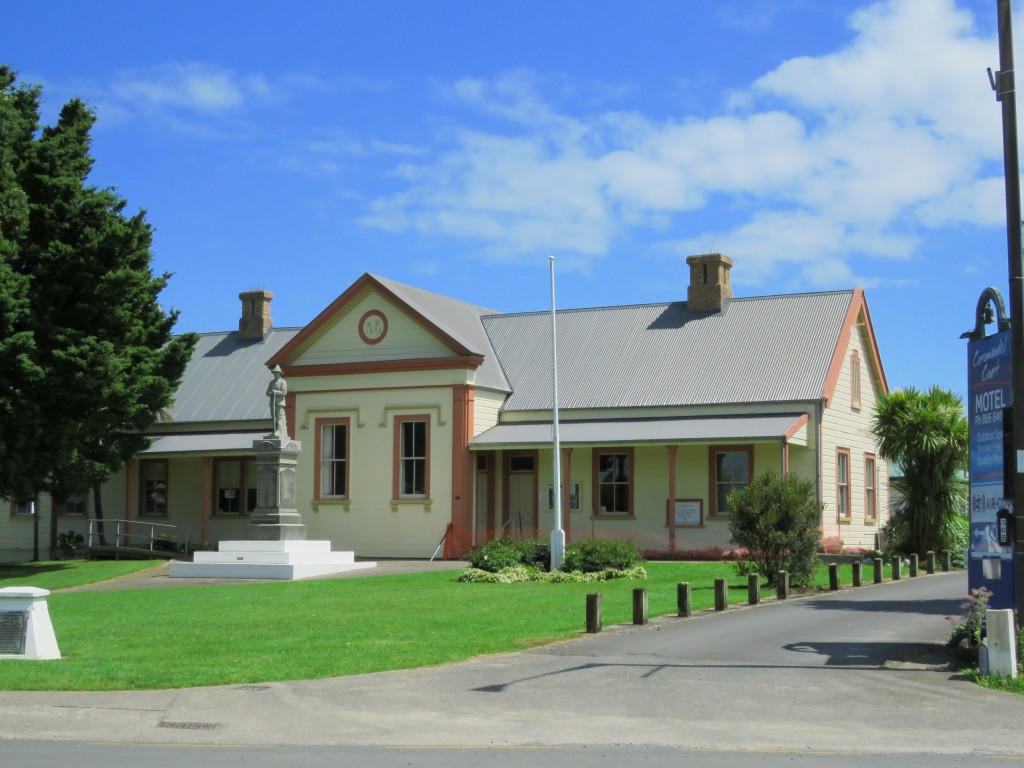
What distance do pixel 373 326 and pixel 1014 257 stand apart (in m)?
25.4

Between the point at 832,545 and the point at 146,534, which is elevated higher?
the point at 146,534

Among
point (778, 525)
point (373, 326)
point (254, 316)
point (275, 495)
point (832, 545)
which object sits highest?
point (254, 316)

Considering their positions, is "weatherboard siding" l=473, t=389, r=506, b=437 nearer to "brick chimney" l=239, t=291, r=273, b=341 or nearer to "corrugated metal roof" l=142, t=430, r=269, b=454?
"corrugated metal roof" l=142, t=430, r=269, b=454

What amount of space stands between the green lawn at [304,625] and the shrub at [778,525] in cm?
77

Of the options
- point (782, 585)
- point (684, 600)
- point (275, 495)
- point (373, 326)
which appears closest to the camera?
point (684, 600)

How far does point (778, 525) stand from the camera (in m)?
23.2

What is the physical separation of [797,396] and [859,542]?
609 cm

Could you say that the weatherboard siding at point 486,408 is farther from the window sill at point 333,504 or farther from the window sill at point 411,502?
the window sill at point 333,504

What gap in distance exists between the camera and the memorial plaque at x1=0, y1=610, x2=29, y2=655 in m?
14.9

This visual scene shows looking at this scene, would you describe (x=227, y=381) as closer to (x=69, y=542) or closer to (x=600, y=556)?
(x=69, y=542)

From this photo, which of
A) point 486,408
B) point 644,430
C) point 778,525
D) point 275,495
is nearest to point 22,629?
point 778,525

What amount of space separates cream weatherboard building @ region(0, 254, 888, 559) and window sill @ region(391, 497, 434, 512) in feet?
0.21

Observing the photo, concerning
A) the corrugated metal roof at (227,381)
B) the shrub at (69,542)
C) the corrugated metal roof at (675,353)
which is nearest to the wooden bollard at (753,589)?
the corrugated metal roof at (675,353)

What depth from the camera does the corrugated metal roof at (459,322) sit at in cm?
3634
